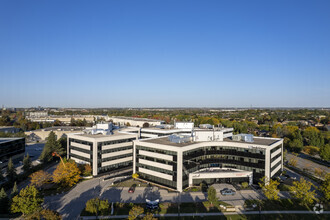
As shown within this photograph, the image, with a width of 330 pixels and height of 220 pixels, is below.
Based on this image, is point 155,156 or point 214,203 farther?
point 155,156

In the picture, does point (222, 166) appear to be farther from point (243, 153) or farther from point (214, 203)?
point (214, 203)

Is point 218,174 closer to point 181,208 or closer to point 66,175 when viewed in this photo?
point 181,208

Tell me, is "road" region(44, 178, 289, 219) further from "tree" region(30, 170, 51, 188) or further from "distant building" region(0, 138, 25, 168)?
"distant building" region(0, 138, 25, 168)

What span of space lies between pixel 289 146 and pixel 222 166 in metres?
54.9

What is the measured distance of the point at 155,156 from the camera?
5019 centimetres

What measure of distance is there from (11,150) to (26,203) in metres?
37.7

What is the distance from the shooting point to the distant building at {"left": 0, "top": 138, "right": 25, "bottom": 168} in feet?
195

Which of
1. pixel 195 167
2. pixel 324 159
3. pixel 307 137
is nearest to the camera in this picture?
pixel 195 167

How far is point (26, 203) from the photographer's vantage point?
113ft

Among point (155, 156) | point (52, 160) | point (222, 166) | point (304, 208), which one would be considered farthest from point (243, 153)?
point (52, 160)

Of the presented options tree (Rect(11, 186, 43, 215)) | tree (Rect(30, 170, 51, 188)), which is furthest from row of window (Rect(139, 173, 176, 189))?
tree (Rect(11, 186, 43, 215))

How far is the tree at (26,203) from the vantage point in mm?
34312

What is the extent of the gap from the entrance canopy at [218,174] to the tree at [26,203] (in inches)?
1183

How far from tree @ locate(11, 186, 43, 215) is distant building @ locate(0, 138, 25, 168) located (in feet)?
96.9
